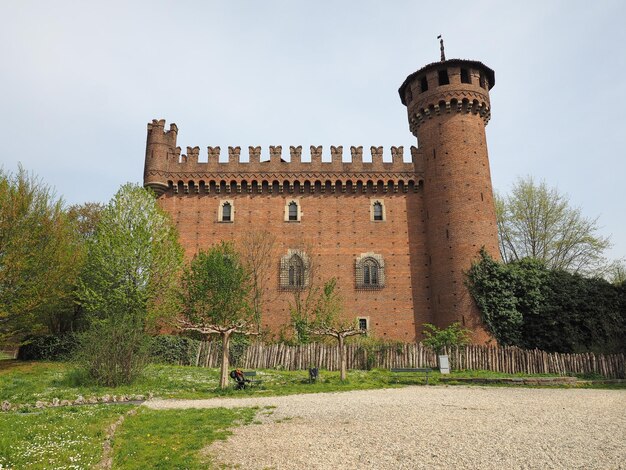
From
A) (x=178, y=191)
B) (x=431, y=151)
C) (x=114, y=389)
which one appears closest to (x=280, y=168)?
Answer: (x=178, y=191)

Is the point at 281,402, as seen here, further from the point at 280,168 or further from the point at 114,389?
the point at 280,168

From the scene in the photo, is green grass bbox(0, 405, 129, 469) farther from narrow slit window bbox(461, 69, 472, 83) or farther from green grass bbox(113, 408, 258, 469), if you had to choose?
narrow slit window bbox(461, 69, 472, 83)

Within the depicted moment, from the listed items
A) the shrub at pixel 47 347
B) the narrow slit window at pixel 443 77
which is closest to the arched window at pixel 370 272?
the narrow slit window at pixel 443 77

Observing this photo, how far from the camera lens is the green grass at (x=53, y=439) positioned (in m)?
6.08

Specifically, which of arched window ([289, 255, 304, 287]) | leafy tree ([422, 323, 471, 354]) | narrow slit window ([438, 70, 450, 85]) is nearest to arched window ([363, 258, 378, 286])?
arched window ([289, 255, 304, 287])

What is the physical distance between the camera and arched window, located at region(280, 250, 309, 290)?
A: 28.3 meters

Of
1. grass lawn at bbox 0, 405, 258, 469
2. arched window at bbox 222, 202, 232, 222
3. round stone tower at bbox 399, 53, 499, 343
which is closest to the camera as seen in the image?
grass lawn at bbox 0, 405, 258, 469

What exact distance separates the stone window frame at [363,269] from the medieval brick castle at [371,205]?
7cm

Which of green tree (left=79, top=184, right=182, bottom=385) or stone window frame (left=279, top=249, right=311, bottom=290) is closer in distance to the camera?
green tree (left=79, top=184, right=182, bottom=385)

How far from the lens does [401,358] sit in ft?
70.2

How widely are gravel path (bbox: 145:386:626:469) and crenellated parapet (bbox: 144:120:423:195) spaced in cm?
1913

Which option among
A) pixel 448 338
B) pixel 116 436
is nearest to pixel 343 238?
pixel 448 338

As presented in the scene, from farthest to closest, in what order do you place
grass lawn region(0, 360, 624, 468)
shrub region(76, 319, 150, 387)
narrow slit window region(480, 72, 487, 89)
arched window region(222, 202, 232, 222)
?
→ narrow slit window region(480, 72, 487, 89), arched window region(222, 202, 232, 222), shrub region(76, 319, 150, 387), grass lawn region(0, 360, 624, 468)

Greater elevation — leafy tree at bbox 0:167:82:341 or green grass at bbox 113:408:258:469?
leafy tree at bbox 0:167:82:341
